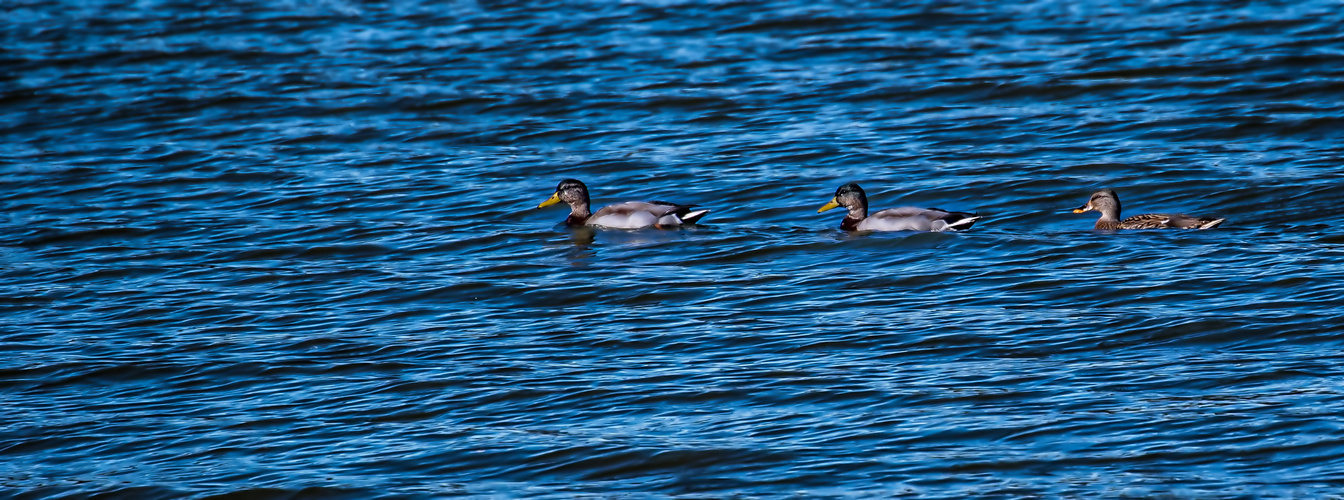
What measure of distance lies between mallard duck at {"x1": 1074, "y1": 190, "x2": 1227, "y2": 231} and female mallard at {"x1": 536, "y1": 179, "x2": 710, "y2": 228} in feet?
10.8

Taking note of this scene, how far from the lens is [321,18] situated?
28594mm

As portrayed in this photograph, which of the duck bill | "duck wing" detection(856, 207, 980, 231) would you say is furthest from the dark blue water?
the duck bill

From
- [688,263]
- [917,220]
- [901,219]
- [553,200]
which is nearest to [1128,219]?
[917,220]

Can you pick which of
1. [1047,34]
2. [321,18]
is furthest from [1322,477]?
[321,18]

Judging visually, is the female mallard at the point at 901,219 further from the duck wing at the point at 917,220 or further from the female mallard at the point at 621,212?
the female mallard at the point at 621,212

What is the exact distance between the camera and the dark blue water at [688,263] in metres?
9.31

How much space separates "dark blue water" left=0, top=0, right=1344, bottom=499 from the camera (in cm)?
931

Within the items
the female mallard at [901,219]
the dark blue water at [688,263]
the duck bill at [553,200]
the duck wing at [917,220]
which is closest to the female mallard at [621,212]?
the duck bill at [553,200]

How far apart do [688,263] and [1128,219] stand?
3589 mm

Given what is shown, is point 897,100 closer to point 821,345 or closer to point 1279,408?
point 821,345

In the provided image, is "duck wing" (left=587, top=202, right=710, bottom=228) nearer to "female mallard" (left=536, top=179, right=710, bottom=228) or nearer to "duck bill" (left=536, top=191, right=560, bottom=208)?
"female mallard" (left=536, top=179, right=710, bottom=228)

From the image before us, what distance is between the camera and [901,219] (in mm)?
14641

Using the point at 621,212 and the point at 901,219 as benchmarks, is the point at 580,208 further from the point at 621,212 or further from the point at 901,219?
the point at 901,219

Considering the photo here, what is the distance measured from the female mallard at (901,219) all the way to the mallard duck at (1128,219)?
980 millimetres
